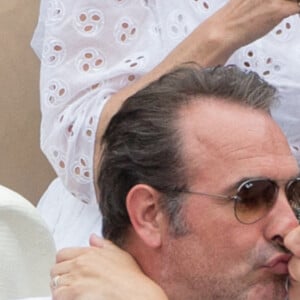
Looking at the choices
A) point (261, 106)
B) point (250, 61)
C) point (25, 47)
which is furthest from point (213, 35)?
point (25, 47)

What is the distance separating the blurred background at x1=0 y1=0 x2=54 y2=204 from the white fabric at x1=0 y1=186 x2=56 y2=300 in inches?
44.2

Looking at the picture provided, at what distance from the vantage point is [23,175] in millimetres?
2695

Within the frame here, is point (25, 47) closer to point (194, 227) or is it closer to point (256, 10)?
point (256, 10)

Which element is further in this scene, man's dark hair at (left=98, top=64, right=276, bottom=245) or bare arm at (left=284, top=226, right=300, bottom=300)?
man's dark hair at (left=98, top=64, right=276, bottom=245)

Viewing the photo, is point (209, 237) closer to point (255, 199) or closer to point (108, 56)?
point (255, 199)

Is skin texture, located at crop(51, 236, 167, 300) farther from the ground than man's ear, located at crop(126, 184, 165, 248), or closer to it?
closer to it

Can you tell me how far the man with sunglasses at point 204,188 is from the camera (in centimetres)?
133

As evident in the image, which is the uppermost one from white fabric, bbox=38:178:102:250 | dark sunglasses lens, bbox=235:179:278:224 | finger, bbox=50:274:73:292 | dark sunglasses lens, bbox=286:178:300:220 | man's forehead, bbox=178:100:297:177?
man's forehead, bbox=178:100:297:177

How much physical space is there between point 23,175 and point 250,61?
92 centimetres

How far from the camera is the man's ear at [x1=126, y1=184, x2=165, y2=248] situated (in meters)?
1.39

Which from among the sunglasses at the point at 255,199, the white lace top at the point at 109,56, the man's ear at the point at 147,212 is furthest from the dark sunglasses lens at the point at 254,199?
the white lace top at the point at 109,56

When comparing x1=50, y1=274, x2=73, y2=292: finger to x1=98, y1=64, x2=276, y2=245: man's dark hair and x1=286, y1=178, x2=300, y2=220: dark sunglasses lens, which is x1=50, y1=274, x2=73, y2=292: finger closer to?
x1=98, y1=64, x2=276, y2=245: man's dark hair

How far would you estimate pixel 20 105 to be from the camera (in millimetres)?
2662

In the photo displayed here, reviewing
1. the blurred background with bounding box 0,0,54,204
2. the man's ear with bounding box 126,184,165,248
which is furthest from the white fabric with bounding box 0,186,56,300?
the blurred background with bounding box 0,0,54,204
